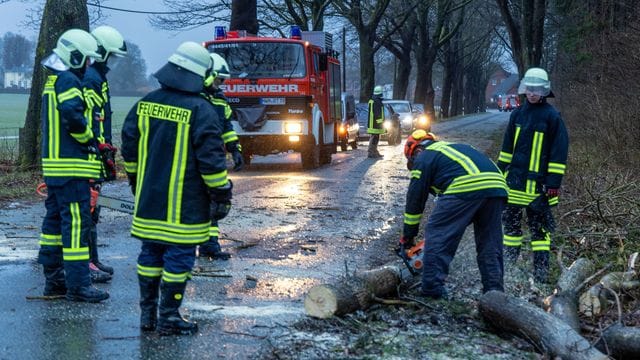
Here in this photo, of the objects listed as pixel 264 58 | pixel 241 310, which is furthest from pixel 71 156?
pixel 264 58

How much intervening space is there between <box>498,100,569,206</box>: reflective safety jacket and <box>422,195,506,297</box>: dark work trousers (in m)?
1.03

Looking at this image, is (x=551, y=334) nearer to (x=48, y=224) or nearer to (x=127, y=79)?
(x=48, y=224)

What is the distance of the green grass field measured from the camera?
17.0 meters

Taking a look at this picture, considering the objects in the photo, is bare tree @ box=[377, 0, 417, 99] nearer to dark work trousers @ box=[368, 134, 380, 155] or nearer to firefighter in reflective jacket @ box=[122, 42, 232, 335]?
dark work trousers @ box=[368, 134, 380, 155]

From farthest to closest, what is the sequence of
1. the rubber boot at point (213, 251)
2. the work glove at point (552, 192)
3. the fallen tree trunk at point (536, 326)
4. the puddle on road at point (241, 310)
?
the rubber boot at point (213, 251), the work glove at point (552, 192), the puddle on road at point (241, 310), the fallen tree trunk at point (536, 326)

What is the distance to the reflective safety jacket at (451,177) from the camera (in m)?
5.47

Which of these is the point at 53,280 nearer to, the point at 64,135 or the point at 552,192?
the point at 64,135

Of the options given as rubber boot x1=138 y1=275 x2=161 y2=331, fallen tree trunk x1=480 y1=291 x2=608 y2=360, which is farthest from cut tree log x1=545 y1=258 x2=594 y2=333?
rubber boot x1=138 y1=275 x2=161 y2=331

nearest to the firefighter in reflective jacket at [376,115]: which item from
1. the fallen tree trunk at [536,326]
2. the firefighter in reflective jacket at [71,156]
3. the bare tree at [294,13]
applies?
the firefighter in reflective jacket at [71,156]

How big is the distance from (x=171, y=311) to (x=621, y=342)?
9.05 ft

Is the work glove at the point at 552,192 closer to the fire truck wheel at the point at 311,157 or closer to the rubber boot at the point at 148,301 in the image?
the rubber boot at the point at 148,301

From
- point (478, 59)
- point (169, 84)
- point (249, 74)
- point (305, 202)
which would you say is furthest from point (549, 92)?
point (478, 59)

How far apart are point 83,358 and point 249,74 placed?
11.7m

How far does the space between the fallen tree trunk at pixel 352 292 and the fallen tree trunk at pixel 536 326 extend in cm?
80
